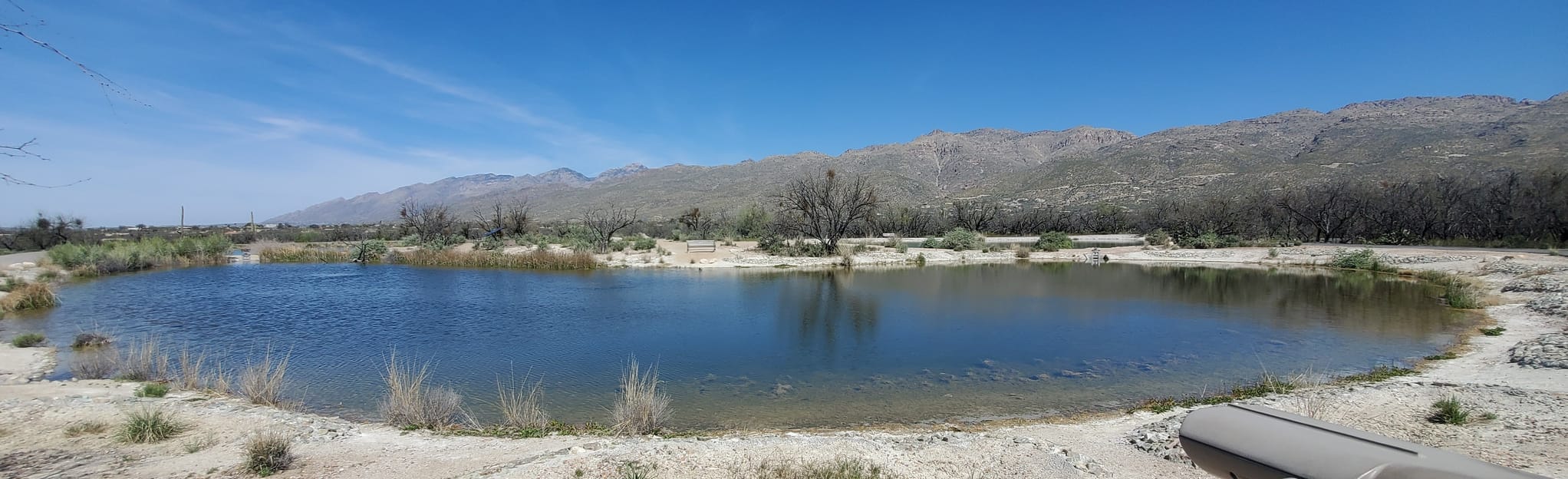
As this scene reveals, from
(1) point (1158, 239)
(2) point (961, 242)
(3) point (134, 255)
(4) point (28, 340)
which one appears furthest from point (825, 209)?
(3) point (134, 255)

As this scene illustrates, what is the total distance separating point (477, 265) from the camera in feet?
Answer: 91.9

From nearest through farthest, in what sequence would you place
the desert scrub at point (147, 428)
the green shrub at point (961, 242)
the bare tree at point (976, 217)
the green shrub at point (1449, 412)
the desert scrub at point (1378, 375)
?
the desert scrub at point (147, 428)
the green shrub at point (1449, 412)
the desert scrub at point (1378, 375)
the green shrub at point (961, 242)
the bare tree at point (976, 217)

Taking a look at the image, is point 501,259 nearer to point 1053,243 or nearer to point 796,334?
point 796,334

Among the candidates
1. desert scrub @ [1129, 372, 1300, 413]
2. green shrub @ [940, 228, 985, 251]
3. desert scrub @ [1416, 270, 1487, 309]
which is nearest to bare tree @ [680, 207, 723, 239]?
green shrub @ [940, 228, 985, 251]

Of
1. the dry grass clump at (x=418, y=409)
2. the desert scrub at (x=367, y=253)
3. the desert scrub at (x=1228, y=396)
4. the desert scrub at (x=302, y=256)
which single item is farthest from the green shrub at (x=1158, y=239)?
the desert scrub at (x=302, y=256)

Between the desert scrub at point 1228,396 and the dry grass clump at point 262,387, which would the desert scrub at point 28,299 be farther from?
the desert scrub at point 1228,396

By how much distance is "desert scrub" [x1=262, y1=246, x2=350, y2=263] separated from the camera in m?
30.9

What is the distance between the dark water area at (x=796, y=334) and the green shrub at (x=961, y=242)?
1396 centimetres

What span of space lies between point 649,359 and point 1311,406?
936 centimetres

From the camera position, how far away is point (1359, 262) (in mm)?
24578

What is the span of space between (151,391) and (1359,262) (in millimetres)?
36615

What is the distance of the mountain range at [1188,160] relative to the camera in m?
48.6

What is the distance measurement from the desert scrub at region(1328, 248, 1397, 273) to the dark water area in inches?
78.0

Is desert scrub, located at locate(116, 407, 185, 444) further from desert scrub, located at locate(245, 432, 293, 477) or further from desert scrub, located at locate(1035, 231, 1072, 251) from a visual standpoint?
→ desert scrub, located at locate(1035, 231, 1072, 251)
